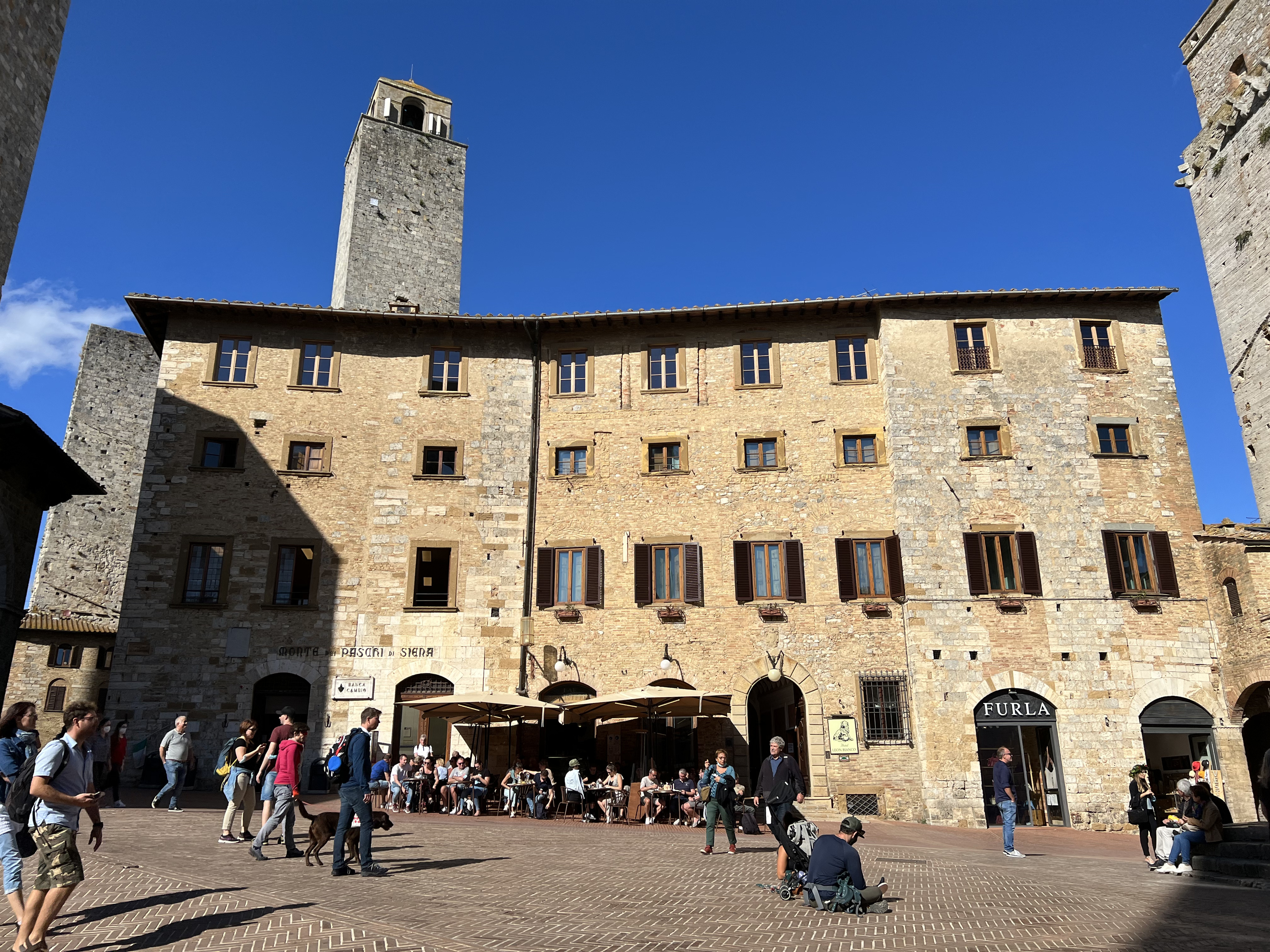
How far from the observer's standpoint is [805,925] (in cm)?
818

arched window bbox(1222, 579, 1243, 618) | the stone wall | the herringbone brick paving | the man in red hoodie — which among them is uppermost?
the stone wall

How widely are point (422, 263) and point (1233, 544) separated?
92.6 feet

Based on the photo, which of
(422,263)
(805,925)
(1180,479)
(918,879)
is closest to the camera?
(805,925)

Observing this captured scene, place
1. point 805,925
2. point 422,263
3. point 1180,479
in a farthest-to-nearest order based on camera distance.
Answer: point 422,263
point 1180,479
point 805,925

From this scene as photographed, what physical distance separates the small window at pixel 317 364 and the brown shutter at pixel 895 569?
15092 millimetres

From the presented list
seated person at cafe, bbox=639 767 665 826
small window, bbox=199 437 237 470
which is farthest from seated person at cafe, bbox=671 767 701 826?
small window, bbox=199 437 237 470

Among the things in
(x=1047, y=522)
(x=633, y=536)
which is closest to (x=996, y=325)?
(x=1047, y=522)

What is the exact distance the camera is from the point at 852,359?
80.5 feet

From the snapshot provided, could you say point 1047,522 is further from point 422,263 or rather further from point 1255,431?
point 422,263

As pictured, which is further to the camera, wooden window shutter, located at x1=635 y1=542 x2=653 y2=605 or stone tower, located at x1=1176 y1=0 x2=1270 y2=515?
stone tower, located at x1=1176 y1=0 x2=1270 y2=515

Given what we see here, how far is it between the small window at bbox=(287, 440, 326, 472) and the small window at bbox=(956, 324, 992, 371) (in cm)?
1663

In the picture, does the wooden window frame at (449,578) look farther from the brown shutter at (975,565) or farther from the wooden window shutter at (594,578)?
the brown shutter at (975,565)

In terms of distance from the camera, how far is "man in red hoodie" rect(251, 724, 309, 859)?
36.2ft

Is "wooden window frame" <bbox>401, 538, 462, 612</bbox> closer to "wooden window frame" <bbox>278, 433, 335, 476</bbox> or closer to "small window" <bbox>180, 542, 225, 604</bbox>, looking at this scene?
"wooden window frame" <bbox>278, 433, 335, 476</bbox>
